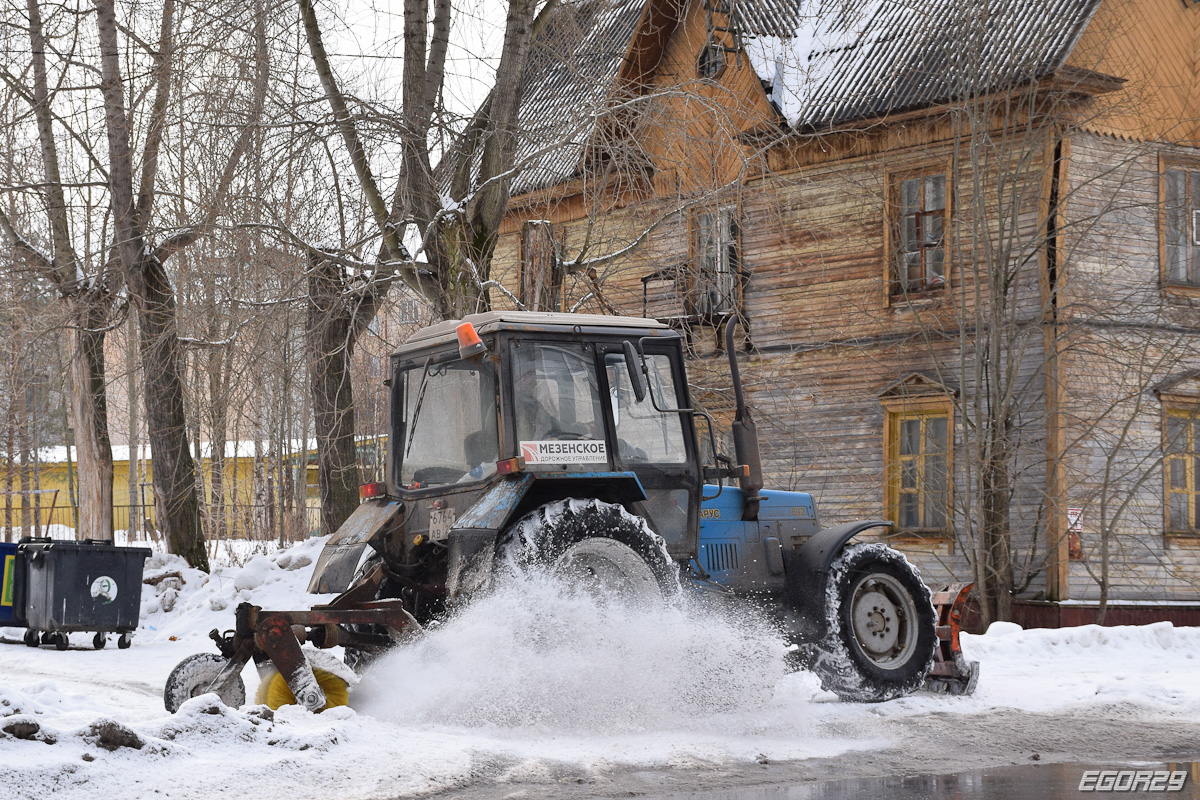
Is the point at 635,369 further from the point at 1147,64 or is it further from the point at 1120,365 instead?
the point at 1147,64

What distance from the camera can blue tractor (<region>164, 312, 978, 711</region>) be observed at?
7.59m

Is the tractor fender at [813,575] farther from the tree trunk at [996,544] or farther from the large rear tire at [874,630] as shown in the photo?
the tree trunk at [996,544]

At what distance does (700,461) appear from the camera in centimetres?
869

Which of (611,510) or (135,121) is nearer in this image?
(611,510)

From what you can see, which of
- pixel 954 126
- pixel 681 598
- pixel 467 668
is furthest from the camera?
pixel 954 126

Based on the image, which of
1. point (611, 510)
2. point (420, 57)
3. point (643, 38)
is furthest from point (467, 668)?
point (643, 38)

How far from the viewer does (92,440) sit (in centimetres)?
1995

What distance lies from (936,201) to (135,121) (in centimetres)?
1056

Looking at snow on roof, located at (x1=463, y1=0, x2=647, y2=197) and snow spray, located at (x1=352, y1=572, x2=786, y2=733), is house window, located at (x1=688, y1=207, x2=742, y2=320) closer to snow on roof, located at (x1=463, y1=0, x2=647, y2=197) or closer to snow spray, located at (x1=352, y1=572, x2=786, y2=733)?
snow on roof, located at (x1=463, y1=0, x2=647, y2=197)

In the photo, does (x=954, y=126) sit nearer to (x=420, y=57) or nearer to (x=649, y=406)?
(x=420, y=57)

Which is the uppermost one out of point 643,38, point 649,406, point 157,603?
point 643,38

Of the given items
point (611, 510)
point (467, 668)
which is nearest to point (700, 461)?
point (611, 510)

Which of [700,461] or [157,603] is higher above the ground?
[700,461]

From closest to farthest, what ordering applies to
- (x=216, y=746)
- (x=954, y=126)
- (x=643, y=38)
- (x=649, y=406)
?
(x=216, y=746)
(x=649, y=406)
(x=954, y=126)
(x=643, y=38)
